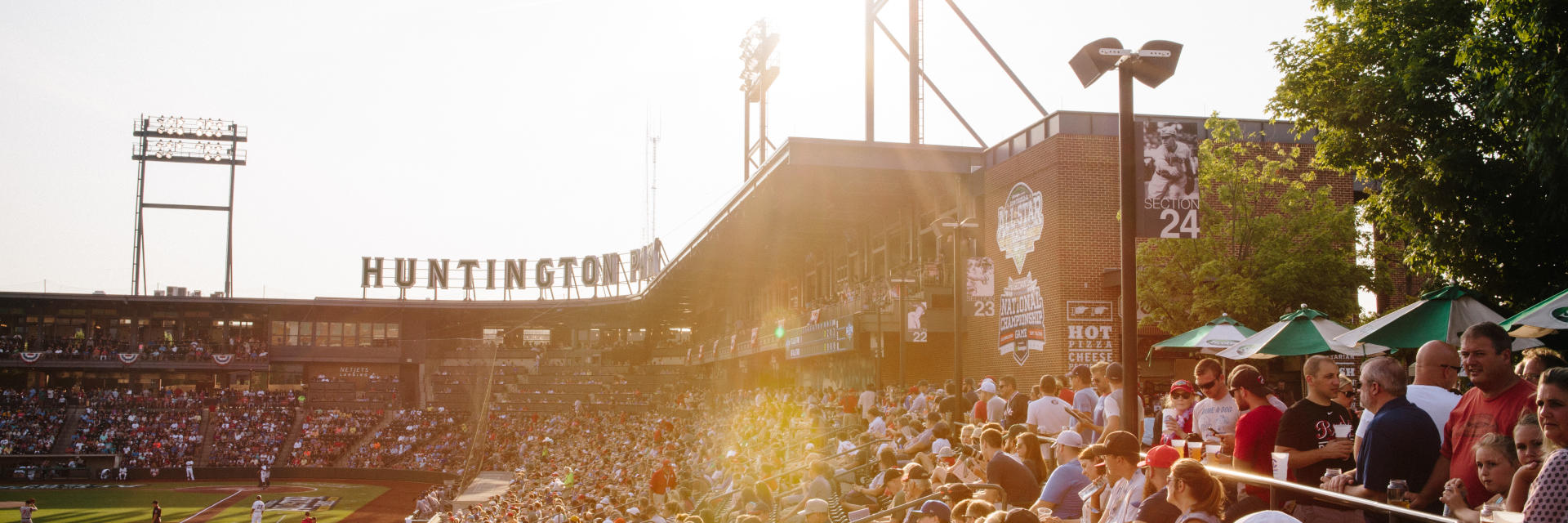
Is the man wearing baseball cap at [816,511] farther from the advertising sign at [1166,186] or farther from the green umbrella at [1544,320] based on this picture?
the green umbrella at [1544,320]

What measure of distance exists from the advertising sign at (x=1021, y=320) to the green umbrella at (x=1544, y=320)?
1342 cm

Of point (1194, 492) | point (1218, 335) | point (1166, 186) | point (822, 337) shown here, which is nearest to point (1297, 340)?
point (1218, 335)

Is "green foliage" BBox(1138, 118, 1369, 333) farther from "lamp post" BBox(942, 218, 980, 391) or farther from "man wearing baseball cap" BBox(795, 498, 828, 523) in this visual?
"man wearing baseball cap" BBox(795, 498, 828, 523)

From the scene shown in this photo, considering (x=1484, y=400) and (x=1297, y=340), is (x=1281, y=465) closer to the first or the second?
(x=1484, y=400)

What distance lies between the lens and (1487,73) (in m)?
16.1

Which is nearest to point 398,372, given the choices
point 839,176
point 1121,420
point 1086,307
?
point 839,176

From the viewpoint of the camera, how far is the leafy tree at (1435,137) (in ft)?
58.2

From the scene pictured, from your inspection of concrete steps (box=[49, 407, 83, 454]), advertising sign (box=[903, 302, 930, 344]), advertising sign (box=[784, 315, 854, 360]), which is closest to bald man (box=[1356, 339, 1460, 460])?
advertising sign (box=[903, 302, 930, 344])

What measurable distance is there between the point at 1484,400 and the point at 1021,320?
1889 centimetres

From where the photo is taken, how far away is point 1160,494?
619 cm

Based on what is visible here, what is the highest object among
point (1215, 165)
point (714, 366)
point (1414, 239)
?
point (1215, 165)

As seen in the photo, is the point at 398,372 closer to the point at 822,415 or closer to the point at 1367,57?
the point at 822,415

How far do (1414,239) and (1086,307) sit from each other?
20.3ft

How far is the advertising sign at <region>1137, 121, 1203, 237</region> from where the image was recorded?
10.0 m
